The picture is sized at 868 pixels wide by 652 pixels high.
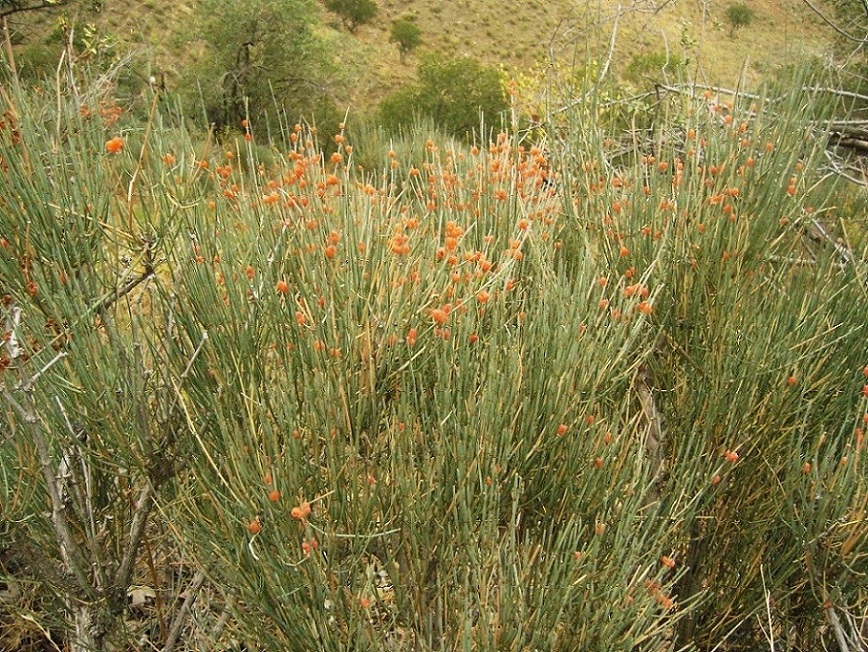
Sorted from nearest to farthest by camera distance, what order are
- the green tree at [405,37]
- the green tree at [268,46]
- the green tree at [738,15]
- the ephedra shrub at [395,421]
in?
1. the ephedra shrub at [395,421]
2. the green tree at [268,46]
3. the green tree at [405,37]
4. the green tree at [738,15]

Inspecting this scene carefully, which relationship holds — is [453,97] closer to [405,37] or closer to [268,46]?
[268,46]

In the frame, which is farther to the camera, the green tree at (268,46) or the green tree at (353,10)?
the green tree at (353,10)

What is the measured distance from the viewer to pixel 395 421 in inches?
76.3

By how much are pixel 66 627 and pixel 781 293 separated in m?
2.73

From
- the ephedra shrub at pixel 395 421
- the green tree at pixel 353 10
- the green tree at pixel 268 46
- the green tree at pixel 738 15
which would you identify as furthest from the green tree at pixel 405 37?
the ephedra shrub at pixel 395 421

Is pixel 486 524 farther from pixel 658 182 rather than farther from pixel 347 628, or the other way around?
pixel 658 182

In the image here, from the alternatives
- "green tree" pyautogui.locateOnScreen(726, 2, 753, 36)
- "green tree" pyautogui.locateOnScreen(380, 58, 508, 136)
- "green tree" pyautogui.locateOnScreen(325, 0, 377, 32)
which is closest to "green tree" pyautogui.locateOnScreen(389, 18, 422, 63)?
"green tree" pyautogui.locateOnScreen(325, 0, 377, 32)

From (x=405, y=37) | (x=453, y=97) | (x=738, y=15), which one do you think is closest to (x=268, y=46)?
(x=453, y=97)

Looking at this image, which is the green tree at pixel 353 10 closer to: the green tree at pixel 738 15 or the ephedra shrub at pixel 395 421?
the green tree at pixel 738 15

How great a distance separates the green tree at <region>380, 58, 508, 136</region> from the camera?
667 inches

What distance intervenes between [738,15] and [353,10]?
51.5 ft

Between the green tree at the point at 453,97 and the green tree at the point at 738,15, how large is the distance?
16.4 metres

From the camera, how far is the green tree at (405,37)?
2912 centimetres

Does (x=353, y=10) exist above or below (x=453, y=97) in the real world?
above
